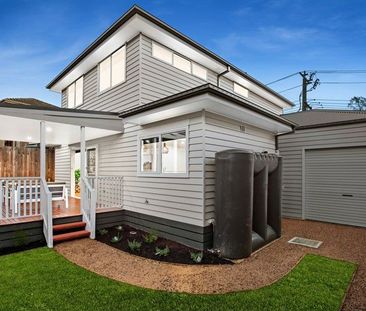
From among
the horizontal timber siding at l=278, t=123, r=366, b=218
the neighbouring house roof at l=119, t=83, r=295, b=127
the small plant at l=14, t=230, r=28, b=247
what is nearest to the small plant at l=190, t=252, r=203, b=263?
the neighbouring house roof at l=119, t=83, r=295, b=127

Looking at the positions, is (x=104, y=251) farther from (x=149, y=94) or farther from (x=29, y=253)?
(x=149, y=94)

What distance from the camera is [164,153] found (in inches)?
258

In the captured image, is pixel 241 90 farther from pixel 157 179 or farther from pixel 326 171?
pixel 157 179

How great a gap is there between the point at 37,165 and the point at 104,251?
8369mm

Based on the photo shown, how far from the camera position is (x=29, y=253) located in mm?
5109

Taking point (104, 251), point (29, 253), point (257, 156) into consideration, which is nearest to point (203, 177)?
point (257, 156)

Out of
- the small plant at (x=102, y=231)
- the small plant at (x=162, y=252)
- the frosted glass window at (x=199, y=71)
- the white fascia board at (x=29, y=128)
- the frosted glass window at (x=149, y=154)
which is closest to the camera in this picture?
the small plant at (x=162, y=252)

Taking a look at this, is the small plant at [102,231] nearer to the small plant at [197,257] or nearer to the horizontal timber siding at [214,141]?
the small plant at [197,257]

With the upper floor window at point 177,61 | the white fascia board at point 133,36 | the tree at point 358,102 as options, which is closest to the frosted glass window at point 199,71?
the upper floor window at point 177,61

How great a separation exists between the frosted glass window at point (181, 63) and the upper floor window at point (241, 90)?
373cm

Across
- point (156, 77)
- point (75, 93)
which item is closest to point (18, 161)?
point (75, 93)

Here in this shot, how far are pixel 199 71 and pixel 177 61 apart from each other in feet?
4.26

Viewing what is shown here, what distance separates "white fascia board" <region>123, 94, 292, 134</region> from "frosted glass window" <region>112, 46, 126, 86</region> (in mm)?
2189

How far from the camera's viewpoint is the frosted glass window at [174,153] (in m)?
5.98
